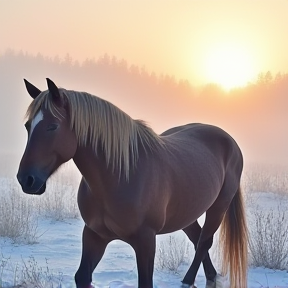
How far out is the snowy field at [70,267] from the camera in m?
3.67

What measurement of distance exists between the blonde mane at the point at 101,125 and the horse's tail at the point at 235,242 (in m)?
1.59

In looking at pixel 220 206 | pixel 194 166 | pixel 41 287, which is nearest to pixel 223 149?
pixel 220 206

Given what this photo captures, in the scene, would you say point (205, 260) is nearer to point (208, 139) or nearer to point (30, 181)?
point (208, 139)

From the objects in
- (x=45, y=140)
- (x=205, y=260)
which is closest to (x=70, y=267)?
(x=205, y=260)

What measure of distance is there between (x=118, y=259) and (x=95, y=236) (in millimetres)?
1908

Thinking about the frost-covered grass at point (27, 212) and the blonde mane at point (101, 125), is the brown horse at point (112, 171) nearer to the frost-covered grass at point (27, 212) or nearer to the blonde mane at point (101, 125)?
the blonde mane at point (101, 125)

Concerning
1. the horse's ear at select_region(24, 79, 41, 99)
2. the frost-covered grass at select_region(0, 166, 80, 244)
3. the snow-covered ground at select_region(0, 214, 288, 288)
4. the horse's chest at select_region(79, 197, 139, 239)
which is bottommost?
the snow-covered ground at select_region(0, 214, 288, 288)

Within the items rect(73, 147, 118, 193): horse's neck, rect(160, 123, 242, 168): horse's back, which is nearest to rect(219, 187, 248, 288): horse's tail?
rect(160, 123, 242, 168): horse's back

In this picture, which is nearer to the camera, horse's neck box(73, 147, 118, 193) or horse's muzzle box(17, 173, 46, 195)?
horse's muzzle box(17, 173, 46, 195)

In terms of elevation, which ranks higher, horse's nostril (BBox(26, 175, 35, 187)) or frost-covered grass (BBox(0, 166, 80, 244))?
horse's nostril (BBox(26, 175, 35, 187))

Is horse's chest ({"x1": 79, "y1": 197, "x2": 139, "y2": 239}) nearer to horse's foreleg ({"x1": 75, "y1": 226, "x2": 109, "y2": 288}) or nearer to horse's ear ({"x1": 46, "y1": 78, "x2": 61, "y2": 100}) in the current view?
horse's foreleg ({"x1": 75, "y1": 226, "x2": 109, "y2": 288})

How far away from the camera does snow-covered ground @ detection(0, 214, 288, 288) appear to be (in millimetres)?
3748

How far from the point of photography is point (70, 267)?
417 cm

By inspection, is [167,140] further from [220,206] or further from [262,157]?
[262,157]
